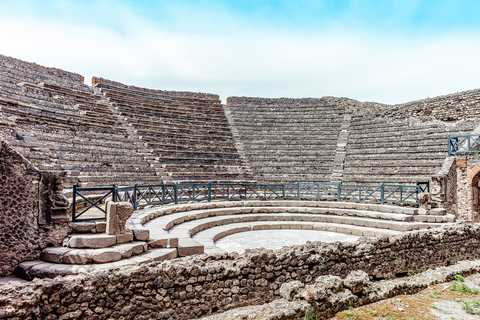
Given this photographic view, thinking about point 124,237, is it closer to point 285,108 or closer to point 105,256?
point 105,256

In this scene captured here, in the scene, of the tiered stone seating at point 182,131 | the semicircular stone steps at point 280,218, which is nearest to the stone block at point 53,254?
the semicircular stone steps at point 280,218

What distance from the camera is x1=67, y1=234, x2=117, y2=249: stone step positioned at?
5.67m

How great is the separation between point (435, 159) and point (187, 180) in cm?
1215

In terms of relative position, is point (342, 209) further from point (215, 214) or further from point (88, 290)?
point (88, 290)

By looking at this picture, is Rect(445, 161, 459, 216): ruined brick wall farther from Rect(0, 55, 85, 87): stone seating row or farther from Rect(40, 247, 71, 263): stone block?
Rect(0, 55, 85, 87): stone seating row

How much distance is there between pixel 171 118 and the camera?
19484 millimetres

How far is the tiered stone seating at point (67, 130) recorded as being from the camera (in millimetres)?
11164

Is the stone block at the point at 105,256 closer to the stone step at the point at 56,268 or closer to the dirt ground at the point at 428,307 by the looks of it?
the stone step at the point at 56,268

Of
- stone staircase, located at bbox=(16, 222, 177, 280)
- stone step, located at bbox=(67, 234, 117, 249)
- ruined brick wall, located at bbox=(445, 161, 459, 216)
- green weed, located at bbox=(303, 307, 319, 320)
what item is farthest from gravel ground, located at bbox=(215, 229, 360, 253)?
ruined brick wall, located at bbox=(445, 161, 459, 216)

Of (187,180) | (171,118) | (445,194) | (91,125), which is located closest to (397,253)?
(445,194)

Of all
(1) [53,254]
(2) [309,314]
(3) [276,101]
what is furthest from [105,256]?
(3) [276,101]

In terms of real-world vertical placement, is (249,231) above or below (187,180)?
below

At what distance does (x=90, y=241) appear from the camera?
5699 mm

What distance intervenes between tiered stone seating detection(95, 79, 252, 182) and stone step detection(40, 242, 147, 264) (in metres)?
8.80
